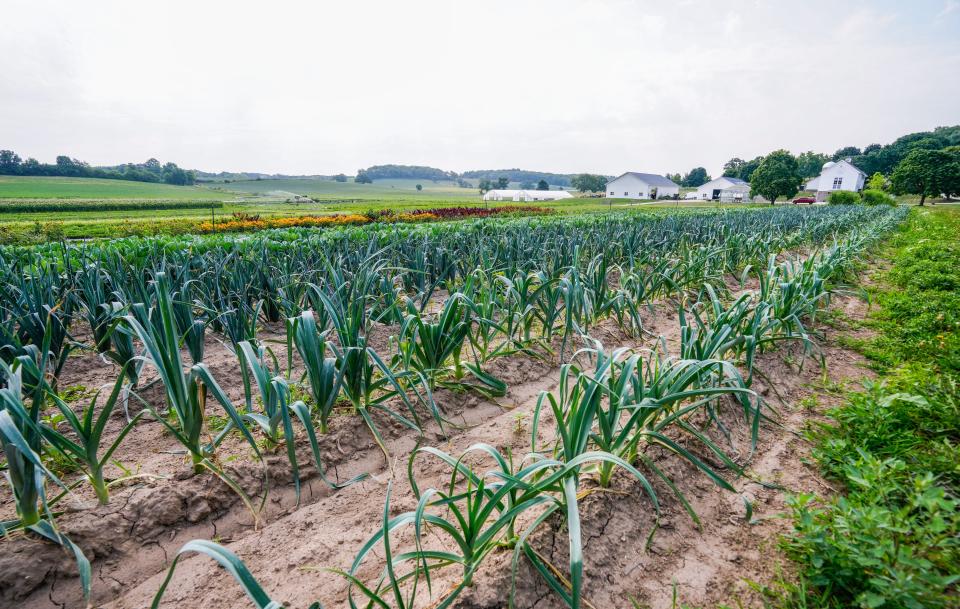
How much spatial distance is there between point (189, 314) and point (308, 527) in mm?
1622

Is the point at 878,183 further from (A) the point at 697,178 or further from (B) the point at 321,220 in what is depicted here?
(B) the point at 321,220

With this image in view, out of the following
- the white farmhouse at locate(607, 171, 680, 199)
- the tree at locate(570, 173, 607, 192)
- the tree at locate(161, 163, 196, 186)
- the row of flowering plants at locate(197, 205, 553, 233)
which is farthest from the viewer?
the tree at locate(570, 173, 607, 192)

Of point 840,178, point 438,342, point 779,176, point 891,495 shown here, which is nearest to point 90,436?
point 438,342

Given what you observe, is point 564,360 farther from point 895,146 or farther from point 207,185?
point 895,146

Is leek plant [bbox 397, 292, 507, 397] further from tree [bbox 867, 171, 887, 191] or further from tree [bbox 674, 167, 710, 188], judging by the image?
tree [bbox 674, 167, 710, 188]

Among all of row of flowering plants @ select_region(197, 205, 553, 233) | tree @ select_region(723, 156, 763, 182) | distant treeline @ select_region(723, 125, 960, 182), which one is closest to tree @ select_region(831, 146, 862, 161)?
distant treeline @ select_region(723, 125, 960, 182)

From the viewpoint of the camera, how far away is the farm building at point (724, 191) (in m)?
72.1

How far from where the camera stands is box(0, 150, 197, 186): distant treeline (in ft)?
186

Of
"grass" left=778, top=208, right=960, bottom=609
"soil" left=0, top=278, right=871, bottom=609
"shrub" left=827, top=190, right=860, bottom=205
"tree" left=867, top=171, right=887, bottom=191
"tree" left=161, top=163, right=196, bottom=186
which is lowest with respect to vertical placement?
"soil" left=0, top=278, right=871, bottom=609

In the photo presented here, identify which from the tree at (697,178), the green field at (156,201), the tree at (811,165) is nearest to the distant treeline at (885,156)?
the tree at (811,165)

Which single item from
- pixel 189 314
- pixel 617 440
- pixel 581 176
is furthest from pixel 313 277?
pixel 581 176

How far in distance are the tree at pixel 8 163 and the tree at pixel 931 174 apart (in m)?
115

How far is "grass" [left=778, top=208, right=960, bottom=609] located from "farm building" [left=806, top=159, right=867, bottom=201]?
80015 mm

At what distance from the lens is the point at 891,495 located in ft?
5.39
